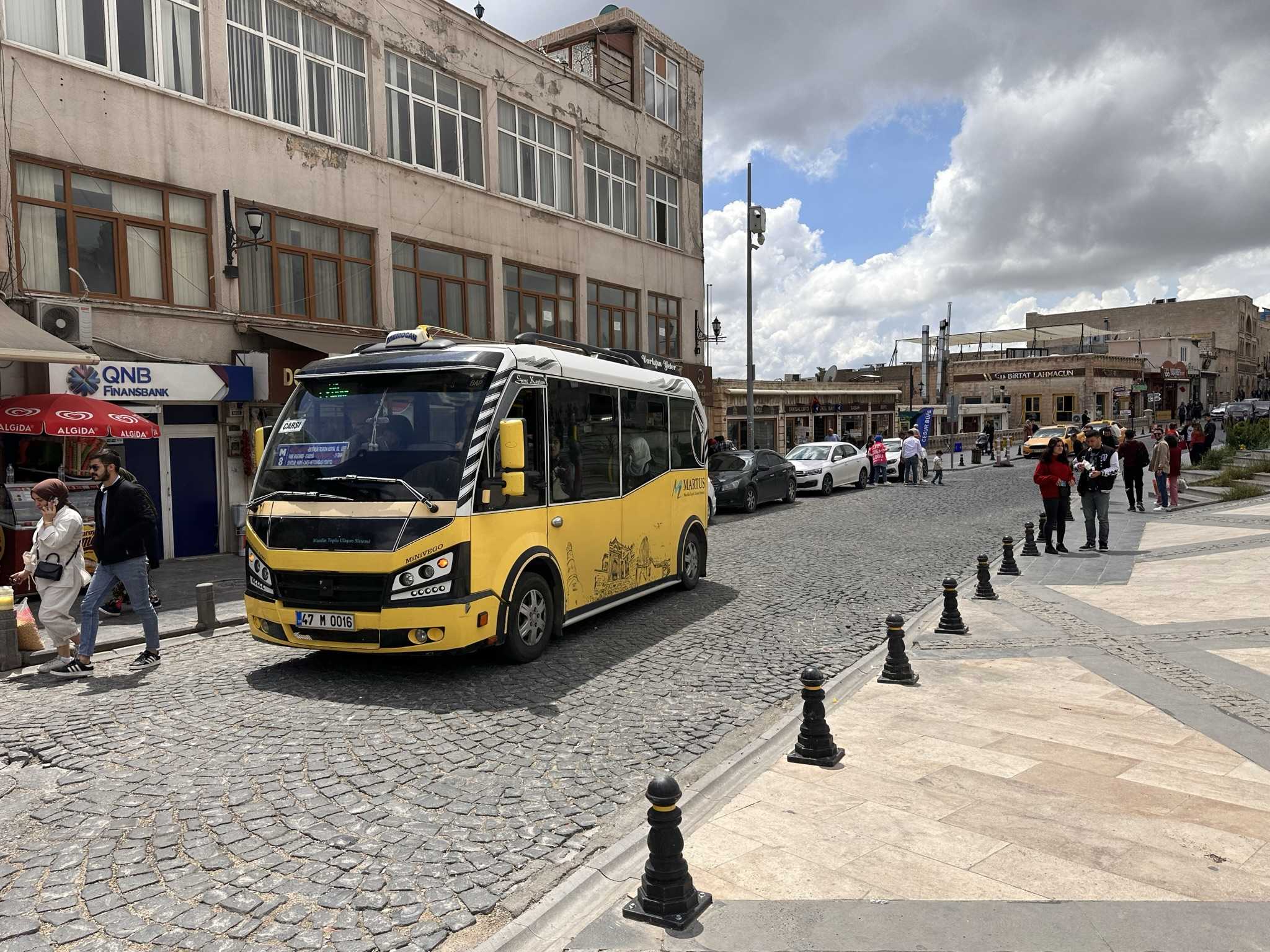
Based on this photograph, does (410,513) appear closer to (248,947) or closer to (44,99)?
(248,947)

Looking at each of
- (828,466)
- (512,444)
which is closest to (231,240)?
(512,444)

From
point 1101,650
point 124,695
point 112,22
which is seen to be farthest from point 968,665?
point 112,22

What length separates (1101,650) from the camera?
27.5 ft

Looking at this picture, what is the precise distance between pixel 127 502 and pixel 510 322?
15.3 meters

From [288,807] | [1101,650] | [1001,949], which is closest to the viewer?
[1001,949]

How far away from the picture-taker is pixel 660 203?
28656 millimetres

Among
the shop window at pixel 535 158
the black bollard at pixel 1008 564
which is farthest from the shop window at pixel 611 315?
the black bollard at pixel 1008 564

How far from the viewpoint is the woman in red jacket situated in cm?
1405

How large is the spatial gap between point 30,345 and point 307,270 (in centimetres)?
657

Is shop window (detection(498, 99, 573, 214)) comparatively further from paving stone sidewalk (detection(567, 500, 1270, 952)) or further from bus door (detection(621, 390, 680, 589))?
paving stone sidewalk (detection(567, 500, 1270, 952))

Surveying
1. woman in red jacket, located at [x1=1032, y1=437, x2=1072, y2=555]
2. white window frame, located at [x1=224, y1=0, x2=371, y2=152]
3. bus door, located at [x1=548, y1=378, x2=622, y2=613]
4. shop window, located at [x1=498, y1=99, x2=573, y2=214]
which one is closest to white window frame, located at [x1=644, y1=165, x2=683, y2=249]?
shop window, located at [x1=498, y1=99, x2=573, y2=214]

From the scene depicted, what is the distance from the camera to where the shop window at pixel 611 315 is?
83.9 ft

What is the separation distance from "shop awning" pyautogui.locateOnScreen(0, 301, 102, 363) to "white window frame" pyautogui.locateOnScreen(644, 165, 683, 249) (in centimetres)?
1851

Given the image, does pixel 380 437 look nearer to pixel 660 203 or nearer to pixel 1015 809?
pixel 1015 809
